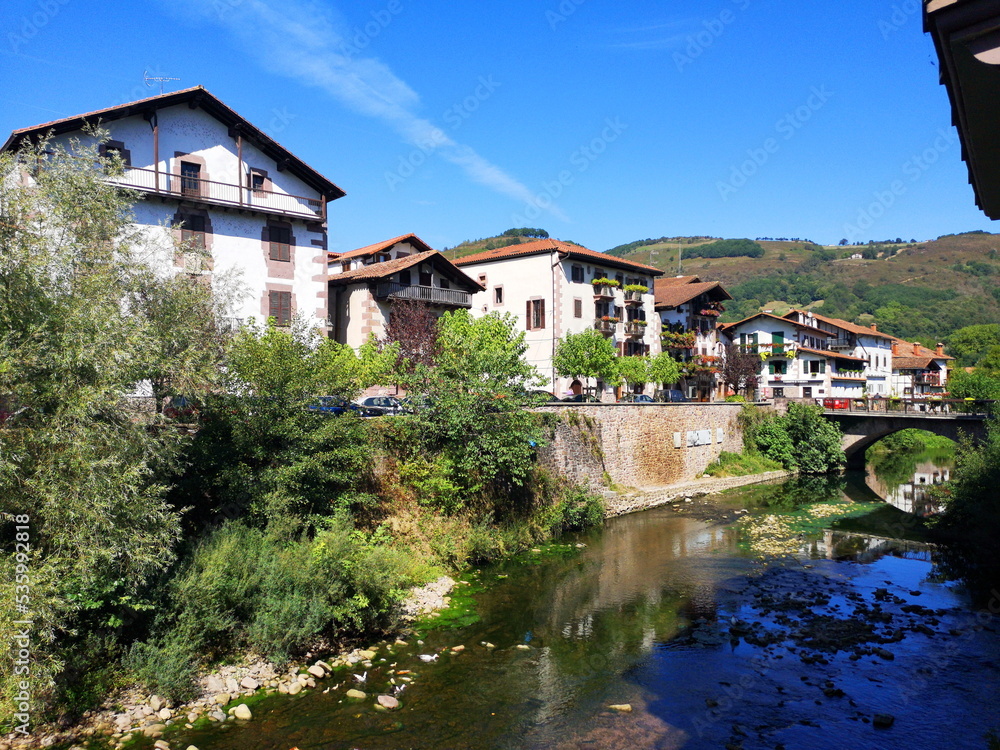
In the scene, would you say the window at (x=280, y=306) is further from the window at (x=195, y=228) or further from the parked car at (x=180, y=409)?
the parked car at (x=180, y=409)

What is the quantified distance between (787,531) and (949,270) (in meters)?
180

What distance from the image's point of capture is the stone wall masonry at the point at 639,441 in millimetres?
30438

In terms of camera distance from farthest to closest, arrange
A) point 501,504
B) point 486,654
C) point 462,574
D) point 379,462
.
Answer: point 501,504 → point 379,462 → point 462,574 → point 486,654

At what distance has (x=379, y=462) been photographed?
73.4 ft

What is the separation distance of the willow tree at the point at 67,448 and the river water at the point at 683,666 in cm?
285

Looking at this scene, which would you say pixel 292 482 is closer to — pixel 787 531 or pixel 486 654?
pixel 486 654

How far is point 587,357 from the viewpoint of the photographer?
4141 cm

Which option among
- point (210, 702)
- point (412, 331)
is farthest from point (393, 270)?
point (210, 702)

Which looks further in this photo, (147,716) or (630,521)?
(630,521)

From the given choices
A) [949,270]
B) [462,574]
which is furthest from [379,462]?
[949,270]

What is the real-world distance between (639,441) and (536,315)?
1408 centimetres

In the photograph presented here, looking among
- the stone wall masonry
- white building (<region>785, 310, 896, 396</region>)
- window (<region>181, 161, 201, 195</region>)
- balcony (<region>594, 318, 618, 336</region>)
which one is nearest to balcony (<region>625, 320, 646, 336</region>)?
balcony (<region>594, 318, 618, 336</region>)

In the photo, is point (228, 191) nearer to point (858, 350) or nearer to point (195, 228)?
point (195, 228)

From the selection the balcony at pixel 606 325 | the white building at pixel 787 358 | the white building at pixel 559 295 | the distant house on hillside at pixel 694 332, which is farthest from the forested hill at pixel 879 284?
the balcony at pixel 606 325
